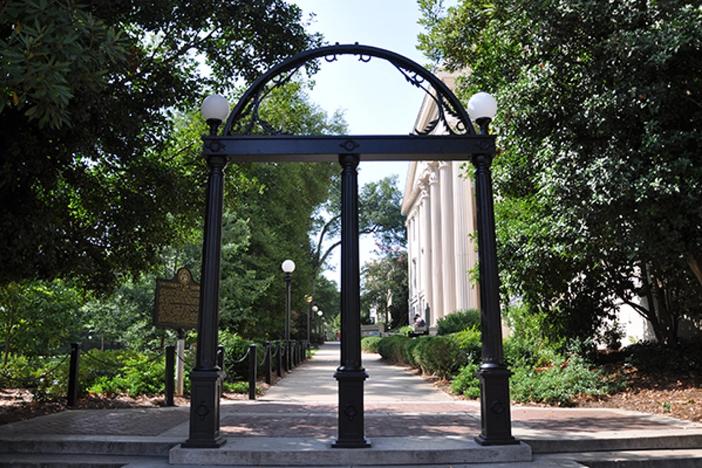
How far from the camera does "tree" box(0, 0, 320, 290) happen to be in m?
6.41

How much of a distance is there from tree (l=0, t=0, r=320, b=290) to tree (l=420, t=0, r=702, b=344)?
400cm

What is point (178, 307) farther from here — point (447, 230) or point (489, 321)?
point (447, 230)

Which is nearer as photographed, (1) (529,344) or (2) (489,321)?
(2) (489,321)

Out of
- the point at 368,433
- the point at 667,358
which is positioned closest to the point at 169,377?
the point at 368,433

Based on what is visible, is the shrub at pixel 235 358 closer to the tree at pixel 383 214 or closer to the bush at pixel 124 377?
the bush at pixel 124 377

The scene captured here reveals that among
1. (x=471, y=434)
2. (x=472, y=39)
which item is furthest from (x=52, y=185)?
(x=472, y=39)

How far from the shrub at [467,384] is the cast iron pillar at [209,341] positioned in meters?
6.47

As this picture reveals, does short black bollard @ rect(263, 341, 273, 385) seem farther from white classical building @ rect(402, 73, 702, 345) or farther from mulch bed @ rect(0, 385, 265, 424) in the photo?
white classical building @ rect(402, 73, 702, 345)

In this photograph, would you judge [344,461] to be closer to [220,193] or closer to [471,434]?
[471,434]

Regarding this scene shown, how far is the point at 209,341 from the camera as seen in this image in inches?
234

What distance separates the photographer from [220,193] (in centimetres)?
629

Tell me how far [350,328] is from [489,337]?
4.75ft

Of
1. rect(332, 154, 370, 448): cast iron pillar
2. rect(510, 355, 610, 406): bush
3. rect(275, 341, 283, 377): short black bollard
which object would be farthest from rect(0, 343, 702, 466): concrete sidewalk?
rect(275, 341, 283, 377): short black bollard

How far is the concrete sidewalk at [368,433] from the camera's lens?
Answer: 566cm
